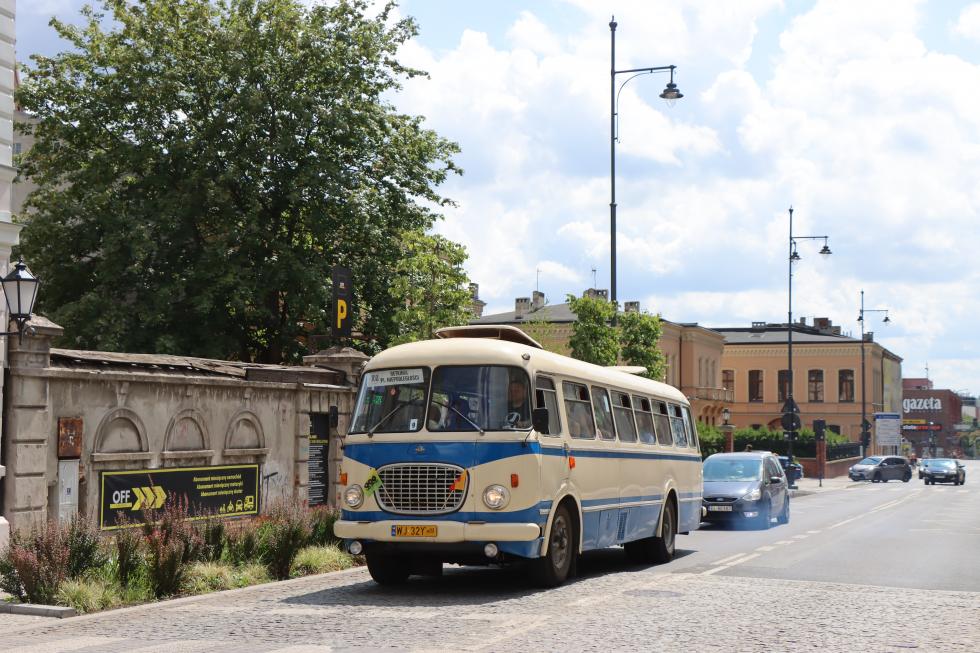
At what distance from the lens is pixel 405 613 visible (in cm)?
1184

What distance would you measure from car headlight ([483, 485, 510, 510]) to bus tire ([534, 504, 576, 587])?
89 centimetres

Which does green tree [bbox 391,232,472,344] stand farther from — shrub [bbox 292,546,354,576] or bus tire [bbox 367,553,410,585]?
bus tire [bbox 367,553,410,585]

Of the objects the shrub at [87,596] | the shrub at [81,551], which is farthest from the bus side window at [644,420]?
the shrub at [87,596]

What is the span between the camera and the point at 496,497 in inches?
519

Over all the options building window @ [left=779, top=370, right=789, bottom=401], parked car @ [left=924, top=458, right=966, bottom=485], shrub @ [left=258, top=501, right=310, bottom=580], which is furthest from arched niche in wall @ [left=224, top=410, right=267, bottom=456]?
building window @ [left=779, top=370, right=789, bottom=401]

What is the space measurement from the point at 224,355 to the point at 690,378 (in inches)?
2220

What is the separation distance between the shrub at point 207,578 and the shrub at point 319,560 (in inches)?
55.0

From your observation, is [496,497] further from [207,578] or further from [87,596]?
[87,596]

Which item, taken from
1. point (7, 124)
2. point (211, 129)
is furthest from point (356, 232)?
point (7, 124)

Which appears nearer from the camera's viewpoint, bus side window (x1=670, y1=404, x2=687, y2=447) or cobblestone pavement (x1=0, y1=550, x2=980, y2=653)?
cobblestone pavement (x1=0, y1=550, x2=980, y2=653)

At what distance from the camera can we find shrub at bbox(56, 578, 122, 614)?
476 inches

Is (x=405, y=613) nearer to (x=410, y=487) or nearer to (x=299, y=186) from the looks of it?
(x=410, y=487)

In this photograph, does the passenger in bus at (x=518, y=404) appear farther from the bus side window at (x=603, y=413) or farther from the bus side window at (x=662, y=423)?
the bus side window at (x=662, y=423)

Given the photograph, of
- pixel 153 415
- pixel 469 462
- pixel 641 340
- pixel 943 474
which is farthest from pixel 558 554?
pixel 943 474
